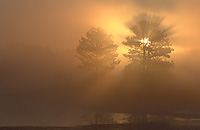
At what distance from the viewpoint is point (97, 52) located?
39531mm

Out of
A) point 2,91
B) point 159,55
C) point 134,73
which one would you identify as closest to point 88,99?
point 134,73

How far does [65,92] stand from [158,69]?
603 inches

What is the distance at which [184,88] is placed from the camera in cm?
3753

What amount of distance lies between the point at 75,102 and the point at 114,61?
1273 cm

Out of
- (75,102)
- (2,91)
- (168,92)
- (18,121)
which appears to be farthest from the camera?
(2,91)

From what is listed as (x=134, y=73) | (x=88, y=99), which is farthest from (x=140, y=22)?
(x=88, y=99)

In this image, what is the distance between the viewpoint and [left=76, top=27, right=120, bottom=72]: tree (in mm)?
39125

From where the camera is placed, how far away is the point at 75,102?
3023 cm

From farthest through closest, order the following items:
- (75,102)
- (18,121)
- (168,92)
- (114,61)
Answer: (114,61)
(168,92)
(75,102)
(18,121)

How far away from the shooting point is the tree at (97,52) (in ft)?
128

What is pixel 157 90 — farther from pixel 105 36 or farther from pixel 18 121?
pixel 18 121

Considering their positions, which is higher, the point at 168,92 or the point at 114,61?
the point at 114,61

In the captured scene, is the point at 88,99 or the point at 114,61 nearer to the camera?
the point at 88,99

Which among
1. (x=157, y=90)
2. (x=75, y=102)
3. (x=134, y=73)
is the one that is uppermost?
(x=134, y=73)
